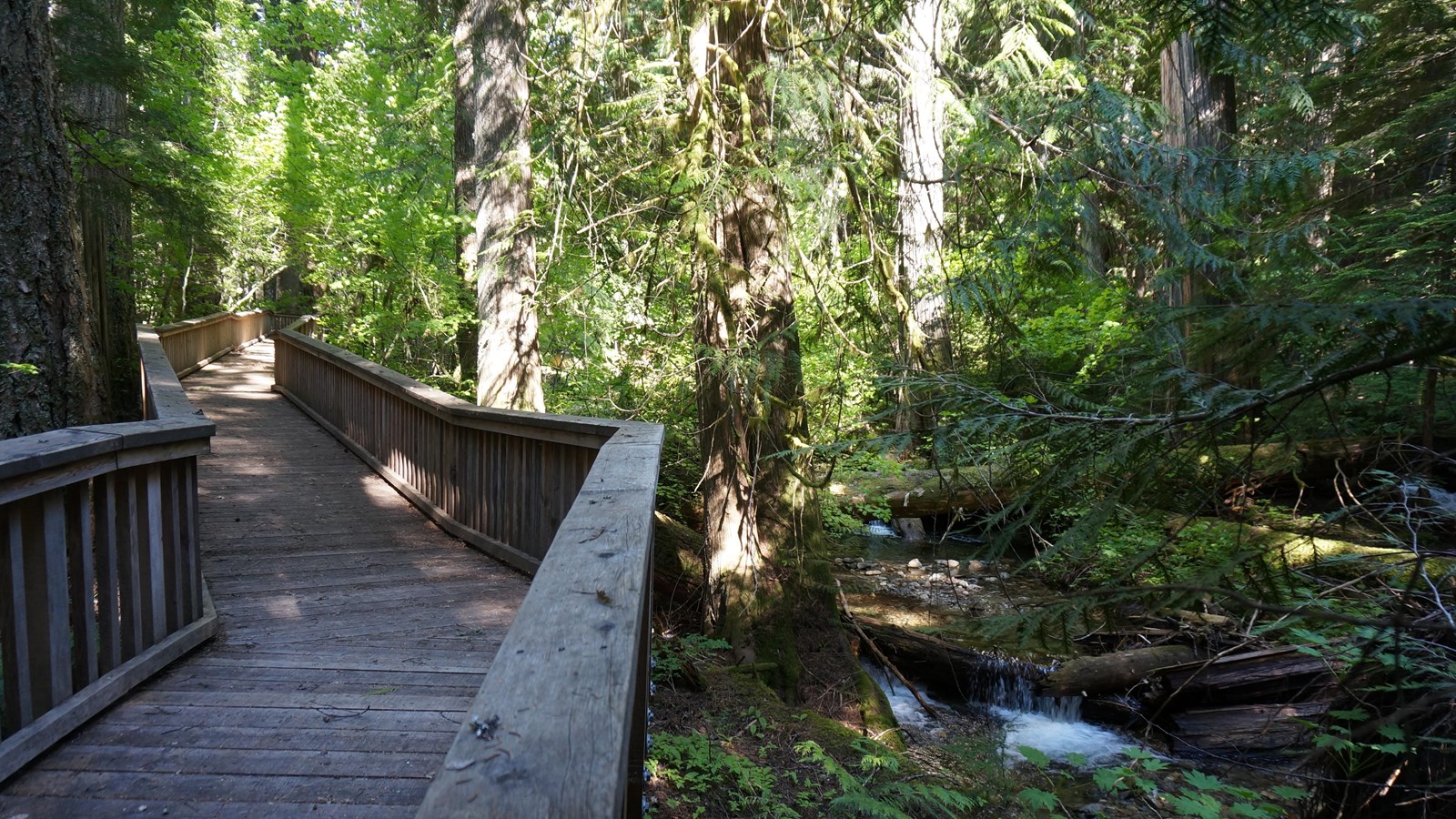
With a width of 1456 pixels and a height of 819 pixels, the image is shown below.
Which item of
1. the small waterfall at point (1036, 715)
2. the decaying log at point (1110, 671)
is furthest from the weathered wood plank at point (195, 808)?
the decaying log at point (1110, 671)

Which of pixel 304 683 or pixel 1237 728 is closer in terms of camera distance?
pixel 304 683

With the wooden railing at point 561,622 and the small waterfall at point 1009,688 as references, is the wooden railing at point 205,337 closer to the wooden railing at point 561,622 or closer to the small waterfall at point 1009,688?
the wooden railing at point 561,622

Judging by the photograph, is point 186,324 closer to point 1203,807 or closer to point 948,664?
point 948,664

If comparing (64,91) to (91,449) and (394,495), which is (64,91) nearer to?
(394,495)

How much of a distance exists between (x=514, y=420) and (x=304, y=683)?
2.00m

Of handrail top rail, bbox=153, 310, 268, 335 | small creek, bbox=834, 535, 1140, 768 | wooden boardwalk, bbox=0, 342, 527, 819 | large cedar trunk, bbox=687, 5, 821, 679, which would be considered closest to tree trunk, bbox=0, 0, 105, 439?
wooden boardwalk, bbox=0, 342, 527, 819

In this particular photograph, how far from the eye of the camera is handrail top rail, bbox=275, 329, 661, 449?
14.2ft

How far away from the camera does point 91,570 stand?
3129 millimetres

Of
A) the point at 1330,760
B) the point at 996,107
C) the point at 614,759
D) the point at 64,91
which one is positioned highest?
the point at 64,91

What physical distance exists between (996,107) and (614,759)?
5641 mm

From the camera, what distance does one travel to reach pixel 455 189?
12328mm

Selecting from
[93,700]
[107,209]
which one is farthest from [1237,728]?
[107,209]

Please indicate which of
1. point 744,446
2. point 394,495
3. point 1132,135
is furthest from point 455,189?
point 1132,135

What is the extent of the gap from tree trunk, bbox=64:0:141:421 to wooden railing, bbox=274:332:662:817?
16.8 feet
